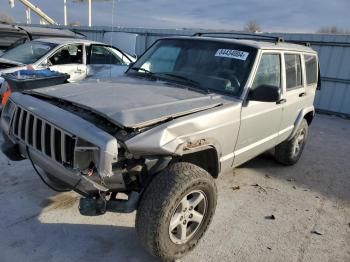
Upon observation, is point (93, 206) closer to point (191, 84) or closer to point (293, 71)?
point (191, 84)

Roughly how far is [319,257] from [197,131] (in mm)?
1729

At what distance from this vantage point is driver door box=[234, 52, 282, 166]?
362cm

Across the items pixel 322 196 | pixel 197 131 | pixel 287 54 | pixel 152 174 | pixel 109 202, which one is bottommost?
pixel 322 196

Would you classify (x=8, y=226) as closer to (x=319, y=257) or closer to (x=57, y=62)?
(x=319, y=257)

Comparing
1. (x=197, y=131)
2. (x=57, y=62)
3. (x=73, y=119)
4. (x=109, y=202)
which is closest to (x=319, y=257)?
(x=197, y=131)

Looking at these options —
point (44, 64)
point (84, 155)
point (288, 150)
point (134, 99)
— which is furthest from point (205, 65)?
point (44, 64)

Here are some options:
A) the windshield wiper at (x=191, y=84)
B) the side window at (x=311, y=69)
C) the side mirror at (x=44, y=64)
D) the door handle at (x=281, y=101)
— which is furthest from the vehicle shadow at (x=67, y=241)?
the side mirror at (x=44, y=64)

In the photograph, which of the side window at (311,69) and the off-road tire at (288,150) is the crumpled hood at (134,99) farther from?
the side window at (311,69)

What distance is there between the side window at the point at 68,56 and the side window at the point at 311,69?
5.07 m

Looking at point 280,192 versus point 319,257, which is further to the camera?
point 280,192

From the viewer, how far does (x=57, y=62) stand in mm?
7434

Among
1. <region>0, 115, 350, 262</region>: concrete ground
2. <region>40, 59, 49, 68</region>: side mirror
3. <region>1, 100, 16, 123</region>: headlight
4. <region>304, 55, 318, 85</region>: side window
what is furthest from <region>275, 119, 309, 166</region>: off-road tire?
<region>40, 59, 49, 68</region>: side mirror

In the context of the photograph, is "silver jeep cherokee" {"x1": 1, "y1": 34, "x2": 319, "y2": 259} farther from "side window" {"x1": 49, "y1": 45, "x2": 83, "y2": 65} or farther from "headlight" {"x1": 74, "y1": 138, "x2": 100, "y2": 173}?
"side window" {"x1": 49, "y1": 45, "x2": 83, "y2": 65}

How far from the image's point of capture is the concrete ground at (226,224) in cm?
302
